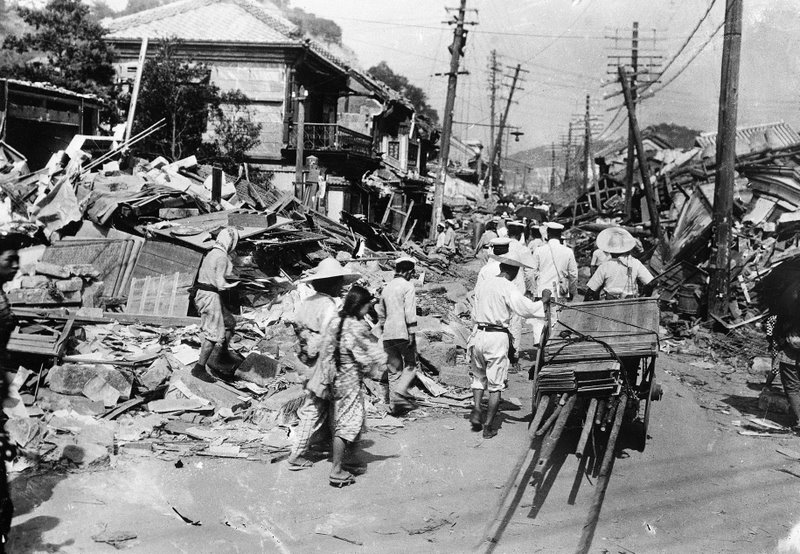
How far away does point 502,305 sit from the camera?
22.4 ft

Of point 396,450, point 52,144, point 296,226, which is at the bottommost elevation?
point 396,450

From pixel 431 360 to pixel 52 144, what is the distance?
15.7 m

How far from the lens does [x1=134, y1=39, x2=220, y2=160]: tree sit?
22.3 m

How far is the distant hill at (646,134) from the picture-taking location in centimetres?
4972

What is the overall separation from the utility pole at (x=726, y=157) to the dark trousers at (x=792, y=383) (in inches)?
219

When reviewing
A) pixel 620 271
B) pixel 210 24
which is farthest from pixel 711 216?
pixel 210 24

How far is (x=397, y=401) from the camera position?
7762 millimetres

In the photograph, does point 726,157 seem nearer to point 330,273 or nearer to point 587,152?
point 330,273

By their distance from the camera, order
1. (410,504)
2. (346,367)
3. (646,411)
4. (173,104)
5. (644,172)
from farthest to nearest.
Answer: (173,104)
(644,172)
(646,411)
(346,367)
(410,504)

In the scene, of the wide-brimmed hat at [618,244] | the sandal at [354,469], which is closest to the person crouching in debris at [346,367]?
the sandal at [354,469]

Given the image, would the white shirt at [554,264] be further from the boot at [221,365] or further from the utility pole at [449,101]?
the utility pole at [449,101]

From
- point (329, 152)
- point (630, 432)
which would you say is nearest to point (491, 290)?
point (630, 432)

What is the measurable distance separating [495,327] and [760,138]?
26104 mm

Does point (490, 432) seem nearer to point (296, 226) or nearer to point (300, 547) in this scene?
point (300, 547)
